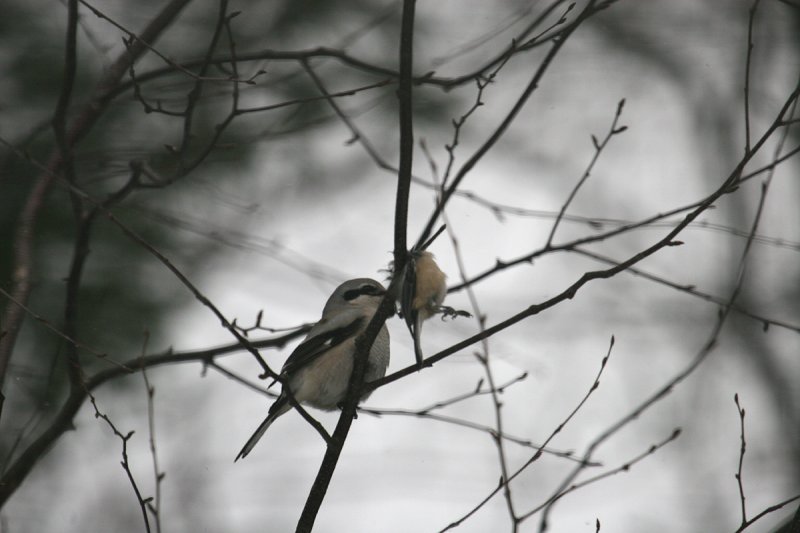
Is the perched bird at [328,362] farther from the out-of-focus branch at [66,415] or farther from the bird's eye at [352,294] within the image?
the out-of-focus branch at [66,415]

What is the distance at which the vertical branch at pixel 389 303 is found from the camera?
96.3 inches

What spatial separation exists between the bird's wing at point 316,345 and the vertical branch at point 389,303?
1.20 metres

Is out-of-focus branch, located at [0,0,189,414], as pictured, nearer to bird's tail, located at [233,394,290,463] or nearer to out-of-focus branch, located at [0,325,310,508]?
out-of-focus branch, located at [0,325,310,508]

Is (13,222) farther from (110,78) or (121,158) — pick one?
(110,78)

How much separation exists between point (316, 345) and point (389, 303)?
1.52 metres

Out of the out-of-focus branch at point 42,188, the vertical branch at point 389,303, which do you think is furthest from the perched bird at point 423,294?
the out-of-focus branch at point 42,188

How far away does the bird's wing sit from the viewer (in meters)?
4.06

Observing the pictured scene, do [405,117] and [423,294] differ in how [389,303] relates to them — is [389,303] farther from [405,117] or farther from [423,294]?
[423,294]

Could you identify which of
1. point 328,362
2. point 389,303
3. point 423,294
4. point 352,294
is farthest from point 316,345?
point 389,303

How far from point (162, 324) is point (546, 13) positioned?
4400 mm

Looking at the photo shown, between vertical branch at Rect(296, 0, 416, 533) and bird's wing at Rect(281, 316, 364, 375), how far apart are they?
1203 millimetres

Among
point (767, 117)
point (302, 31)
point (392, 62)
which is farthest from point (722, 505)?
point (302, 31)

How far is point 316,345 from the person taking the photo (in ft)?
13.3

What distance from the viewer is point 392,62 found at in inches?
359
